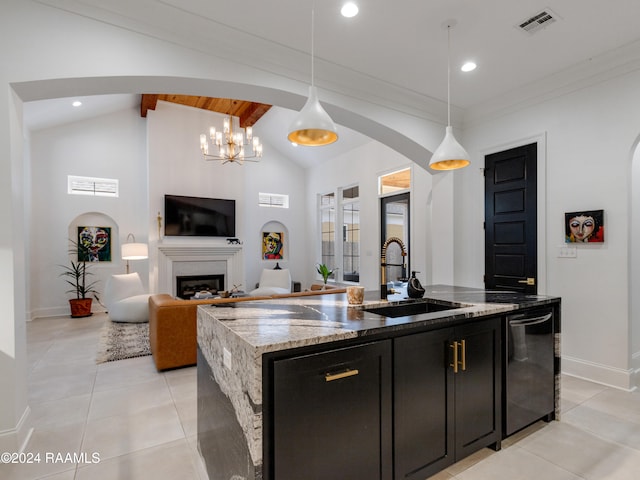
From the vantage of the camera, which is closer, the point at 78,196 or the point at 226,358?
the point at 226,358

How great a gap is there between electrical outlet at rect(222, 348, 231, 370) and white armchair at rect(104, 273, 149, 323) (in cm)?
482

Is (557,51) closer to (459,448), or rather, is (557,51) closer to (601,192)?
(601,192)

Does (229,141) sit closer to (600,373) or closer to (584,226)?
(584,226)

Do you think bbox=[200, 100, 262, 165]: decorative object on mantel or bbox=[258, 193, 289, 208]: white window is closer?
bbox=[200, 100, 262, 165]: decorative object on mantel

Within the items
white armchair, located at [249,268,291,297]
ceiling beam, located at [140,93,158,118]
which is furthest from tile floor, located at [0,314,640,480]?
ceiling beam, located at [140,93,158,118]

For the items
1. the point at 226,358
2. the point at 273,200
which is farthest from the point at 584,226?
the point at 273,200

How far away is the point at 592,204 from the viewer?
336 centimetres

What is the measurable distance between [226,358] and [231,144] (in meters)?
5.03

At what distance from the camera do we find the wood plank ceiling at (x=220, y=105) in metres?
6.89

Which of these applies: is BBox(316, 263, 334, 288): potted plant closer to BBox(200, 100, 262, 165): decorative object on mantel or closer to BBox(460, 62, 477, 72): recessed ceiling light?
BBox(200, 100, 262, 165): decorative object on mantel

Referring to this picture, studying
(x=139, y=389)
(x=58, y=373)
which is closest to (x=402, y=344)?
(x=139, y=389)

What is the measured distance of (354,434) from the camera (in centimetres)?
158

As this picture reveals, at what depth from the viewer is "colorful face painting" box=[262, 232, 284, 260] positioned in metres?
8.76

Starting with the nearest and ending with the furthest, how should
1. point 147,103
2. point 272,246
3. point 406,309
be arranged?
point 406,309, point 147,103, point 272,246
